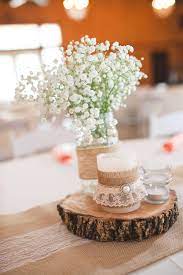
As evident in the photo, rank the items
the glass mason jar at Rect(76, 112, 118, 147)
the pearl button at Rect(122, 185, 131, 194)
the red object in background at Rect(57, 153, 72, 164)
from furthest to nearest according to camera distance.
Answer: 1. the red object in background at Rect(57, 153, 72, 164)
2. the glass mason jar at Rect(76, 112, 118, 147)
3. the pearl button at Rect(122, 185, 131, 194)

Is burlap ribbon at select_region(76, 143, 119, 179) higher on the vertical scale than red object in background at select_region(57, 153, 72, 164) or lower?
higher

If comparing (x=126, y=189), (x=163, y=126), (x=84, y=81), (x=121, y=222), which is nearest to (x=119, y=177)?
(x=126, y=189)

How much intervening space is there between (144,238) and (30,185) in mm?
832

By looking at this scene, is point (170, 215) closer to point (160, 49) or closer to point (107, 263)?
point (107, 263)

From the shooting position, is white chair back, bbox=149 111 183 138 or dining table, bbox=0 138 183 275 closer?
dining table, bbox=0 138 183 275

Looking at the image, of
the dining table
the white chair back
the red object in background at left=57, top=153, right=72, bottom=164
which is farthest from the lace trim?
the white chair back

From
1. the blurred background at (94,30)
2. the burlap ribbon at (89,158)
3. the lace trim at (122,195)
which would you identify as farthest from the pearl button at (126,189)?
the blurred background at (94,30)

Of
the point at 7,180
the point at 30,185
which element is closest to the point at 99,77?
the point at 30,185

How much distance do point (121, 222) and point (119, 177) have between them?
0.15 metres

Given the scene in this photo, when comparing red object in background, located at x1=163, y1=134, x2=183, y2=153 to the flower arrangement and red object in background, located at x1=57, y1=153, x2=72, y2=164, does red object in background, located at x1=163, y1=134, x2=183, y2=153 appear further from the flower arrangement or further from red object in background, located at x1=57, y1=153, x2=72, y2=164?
the flower arrangement

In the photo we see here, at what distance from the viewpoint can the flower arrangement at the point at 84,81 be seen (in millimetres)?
1212

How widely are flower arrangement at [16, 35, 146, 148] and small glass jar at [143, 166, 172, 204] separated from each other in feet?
0.96

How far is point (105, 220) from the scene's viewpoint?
116cm

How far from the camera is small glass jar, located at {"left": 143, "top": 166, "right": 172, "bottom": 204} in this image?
125 cm
